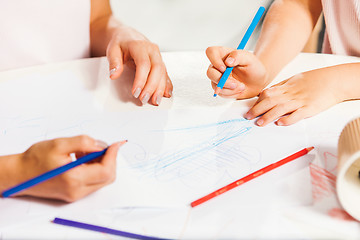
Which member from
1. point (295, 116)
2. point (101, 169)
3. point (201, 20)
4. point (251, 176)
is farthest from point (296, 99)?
point (201, 20)

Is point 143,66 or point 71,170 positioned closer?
point 71,170

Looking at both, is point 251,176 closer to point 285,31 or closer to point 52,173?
point 52,173

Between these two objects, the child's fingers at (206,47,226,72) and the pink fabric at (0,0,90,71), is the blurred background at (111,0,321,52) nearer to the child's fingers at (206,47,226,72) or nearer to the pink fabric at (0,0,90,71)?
the pink fabric at (0,0,90,71)

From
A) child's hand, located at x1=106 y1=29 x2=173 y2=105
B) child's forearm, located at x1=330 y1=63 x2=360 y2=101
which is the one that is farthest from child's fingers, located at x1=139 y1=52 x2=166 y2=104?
child's forearm, located at x1=330 y1=63 x2=360 y2=101

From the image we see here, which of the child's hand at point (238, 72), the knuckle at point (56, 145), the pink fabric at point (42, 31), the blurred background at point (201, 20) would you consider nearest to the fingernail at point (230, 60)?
the child's hand at point (238, 72)

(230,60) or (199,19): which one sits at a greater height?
(230,60)

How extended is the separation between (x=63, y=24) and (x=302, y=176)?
0.48m

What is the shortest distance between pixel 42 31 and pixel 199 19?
519 mm

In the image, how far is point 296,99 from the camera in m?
0.46

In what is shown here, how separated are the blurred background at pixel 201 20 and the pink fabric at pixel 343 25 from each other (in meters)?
0.41

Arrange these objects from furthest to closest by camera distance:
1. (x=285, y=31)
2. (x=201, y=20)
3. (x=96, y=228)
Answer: (x=201, y=20) < (x=285, y=31) < (x=96, y=228)

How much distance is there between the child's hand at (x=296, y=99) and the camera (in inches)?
17.3

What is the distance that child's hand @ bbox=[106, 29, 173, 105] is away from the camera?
0.48 metres

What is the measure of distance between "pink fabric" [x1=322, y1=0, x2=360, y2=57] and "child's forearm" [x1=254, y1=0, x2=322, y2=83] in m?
0.03
